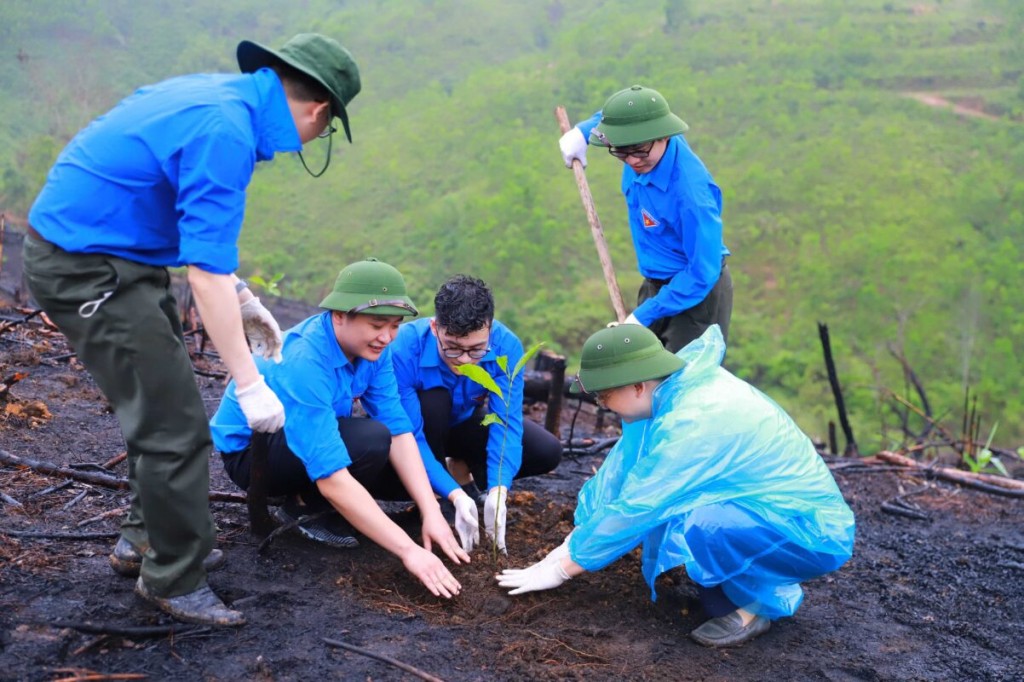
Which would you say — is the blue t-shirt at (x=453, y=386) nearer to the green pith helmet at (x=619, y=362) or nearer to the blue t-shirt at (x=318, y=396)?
the blue t-shirt at (x=318, y=396)

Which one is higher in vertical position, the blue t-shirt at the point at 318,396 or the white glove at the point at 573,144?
the white glove at the point at 573,144

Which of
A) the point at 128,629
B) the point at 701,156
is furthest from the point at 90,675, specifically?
the point at 701,156

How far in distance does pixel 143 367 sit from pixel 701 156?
18514mm

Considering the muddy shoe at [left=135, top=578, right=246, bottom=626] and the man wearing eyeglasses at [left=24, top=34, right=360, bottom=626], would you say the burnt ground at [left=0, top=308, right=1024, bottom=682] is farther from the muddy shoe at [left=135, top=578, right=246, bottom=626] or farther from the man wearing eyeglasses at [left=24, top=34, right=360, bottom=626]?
the man wearing eyeglasses at [left=24, top=34, right=360, bottom=626]

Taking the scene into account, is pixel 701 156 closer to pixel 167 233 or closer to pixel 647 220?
pixel 647 220

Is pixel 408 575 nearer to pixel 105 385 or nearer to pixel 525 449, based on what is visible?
pixel 525 449

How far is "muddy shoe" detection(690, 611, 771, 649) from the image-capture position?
8.78ft

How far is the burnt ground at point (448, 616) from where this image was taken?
226cm

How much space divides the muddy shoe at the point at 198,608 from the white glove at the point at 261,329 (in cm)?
72

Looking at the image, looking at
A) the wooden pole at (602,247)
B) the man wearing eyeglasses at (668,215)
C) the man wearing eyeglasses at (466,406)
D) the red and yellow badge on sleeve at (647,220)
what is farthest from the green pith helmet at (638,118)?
the man wearing eyeglasses at (466,406)

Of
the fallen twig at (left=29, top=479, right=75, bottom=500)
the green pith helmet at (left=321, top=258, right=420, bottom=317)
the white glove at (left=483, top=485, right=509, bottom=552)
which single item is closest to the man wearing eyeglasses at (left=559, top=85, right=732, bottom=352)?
the white glove at (left=483, top=485, right=509, bottom=552)

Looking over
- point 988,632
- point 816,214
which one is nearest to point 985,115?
point 816,214

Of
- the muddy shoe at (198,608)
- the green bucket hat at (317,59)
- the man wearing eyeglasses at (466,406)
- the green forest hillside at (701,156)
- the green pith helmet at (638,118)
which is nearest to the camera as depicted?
the green bucket hat at (317,59)

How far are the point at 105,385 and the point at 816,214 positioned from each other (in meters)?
17.4
